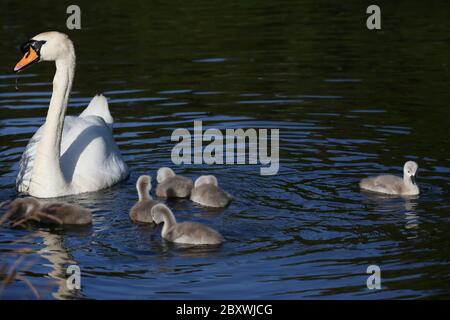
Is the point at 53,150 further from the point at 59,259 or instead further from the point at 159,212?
the point at 59,259

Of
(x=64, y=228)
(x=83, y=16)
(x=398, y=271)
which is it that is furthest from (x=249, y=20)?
(x=398, y=271)

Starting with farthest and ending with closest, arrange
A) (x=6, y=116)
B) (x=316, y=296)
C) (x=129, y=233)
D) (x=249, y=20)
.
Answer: (x=249, y=20) → (x=6, y=116) → (x=129, y=233) → (x=316, y=296)

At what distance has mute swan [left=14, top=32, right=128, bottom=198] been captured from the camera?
11.8 metres

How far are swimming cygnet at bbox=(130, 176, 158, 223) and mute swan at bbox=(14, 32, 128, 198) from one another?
1.24 meters

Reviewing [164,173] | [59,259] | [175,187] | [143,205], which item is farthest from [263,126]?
[59,259]

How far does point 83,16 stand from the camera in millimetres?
22281

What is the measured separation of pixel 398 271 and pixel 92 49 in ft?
37.2

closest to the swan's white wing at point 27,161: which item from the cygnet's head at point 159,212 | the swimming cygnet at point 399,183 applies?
the cygnet's head at point 159,212

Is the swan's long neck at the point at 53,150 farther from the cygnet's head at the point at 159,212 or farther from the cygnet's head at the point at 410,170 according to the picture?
the cygnet's head at the point at 410,170

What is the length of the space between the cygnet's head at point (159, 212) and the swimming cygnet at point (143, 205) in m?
0.17

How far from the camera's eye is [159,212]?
33.3 feet

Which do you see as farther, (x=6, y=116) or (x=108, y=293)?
(x=6, y=116)

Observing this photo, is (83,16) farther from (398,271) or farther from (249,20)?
(398,271)

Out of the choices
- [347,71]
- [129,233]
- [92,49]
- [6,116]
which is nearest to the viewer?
[129,233]
